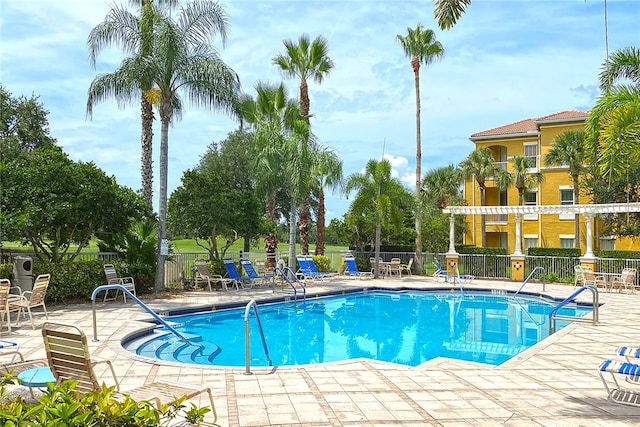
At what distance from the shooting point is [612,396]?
641 cm

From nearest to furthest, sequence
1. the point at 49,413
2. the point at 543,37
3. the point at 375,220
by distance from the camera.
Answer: the point at 49,413, the point at 543,37, the point at 375,220

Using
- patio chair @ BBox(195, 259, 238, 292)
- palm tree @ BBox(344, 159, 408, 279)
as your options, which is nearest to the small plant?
patio chair @ BBox(195, 259, 238, 292)

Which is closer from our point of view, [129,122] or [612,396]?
[612,396]

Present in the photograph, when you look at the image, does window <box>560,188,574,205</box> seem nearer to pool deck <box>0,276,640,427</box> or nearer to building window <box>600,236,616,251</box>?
building window <box>600,236,616,251</box>

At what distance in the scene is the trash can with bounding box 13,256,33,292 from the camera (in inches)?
531

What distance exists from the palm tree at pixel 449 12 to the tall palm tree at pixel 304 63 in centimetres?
1397

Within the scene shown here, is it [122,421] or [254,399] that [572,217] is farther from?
[122,421]

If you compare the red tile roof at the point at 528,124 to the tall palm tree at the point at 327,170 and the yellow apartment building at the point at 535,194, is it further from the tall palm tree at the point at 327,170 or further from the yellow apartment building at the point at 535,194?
the tall palm tree at the point at 327,170

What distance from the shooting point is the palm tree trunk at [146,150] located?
19.8 metres

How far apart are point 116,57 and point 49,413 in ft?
53.4

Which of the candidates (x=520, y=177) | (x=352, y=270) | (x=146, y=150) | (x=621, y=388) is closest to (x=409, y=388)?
(x=621, y=388)

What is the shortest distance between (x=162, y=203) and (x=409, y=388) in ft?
40.2

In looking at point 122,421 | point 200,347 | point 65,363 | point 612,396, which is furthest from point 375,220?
point 122,421

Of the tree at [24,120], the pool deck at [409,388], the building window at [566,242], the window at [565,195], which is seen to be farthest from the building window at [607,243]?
the tree at [24,120]
